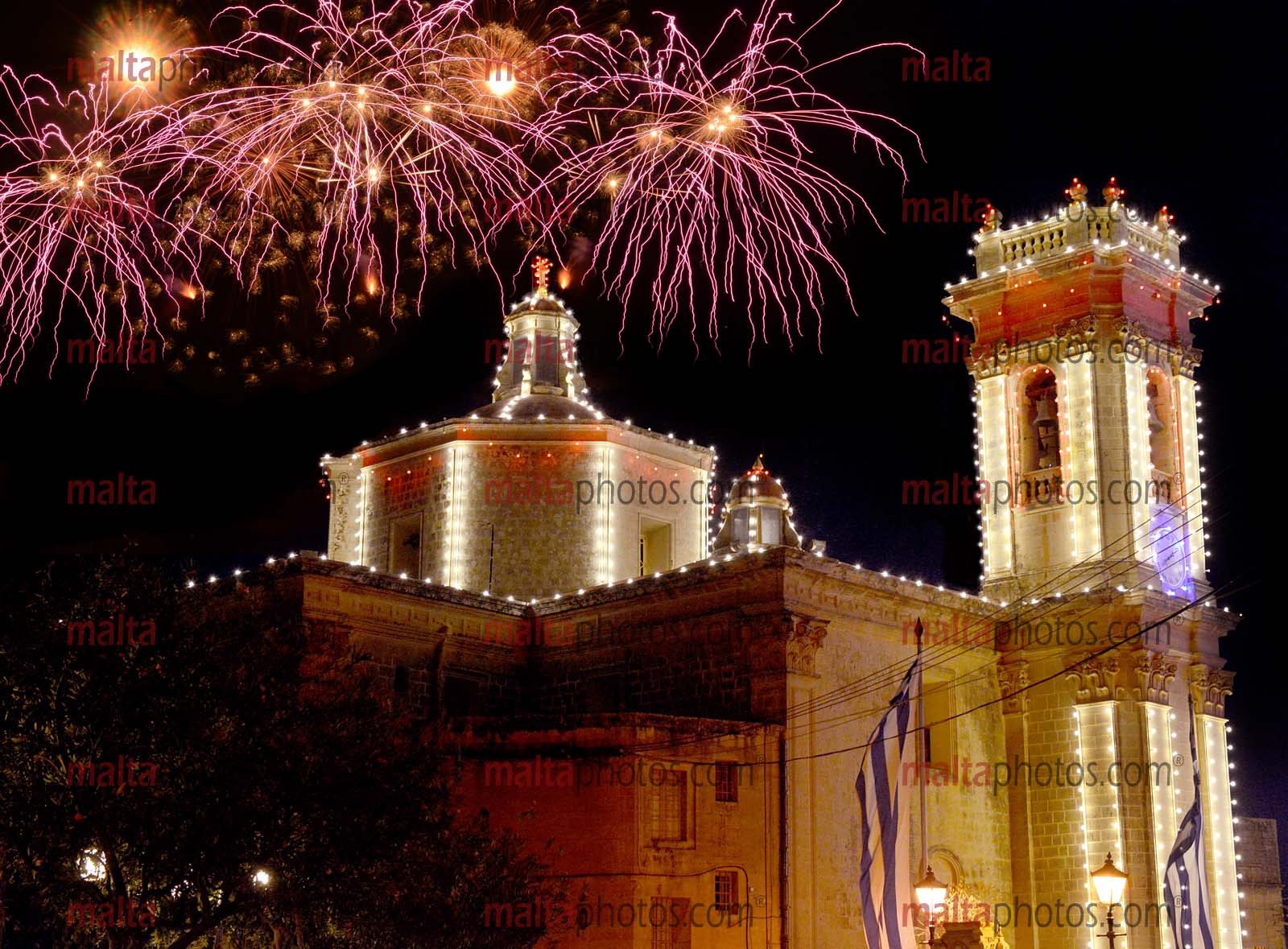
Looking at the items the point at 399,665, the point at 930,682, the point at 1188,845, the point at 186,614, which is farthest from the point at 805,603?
the point at 186,614

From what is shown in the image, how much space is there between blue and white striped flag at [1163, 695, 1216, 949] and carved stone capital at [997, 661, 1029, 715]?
386 centimetres

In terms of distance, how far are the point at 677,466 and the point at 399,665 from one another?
8.98m

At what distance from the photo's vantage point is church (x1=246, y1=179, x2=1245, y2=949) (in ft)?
82.2

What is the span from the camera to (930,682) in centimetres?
3075

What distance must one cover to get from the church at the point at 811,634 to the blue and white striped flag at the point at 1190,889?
34 cm

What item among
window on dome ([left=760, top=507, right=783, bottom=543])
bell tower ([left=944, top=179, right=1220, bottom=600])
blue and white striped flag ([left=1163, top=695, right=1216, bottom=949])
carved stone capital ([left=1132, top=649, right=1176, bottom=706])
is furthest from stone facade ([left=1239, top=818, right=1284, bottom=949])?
window on dome ([left=760, top=507, right=783, bottom=543])

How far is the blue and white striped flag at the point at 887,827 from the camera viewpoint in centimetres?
2683

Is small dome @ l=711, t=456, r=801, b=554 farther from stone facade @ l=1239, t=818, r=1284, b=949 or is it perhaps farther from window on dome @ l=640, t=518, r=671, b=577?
stone facade @ l=1239, t=818, r=1284, b=949

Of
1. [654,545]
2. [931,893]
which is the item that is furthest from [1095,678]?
[931,893]

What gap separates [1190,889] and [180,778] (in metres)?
21.3

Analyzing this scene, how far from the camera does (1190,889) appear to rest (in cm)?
2977

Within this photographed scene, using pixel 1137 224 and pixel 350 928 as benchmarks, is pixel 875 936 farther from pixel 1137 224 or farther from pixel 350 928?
pixel 1137 224

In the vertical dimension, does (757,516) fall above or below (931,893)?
above

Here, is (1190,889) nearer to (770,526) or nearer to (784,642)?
(784,642)
